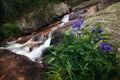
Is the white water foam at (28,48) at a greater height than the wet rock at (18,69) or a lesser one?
greater

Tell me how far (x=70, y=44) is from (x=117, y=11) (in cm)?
437

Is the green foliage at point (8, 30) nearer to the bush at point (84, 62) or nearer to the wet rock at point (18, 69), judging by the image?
the wet rock at point (18, 69)

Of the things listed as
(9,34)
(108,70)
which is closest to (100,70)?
(108,70)

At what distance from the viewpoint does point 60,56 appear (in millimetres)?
4133

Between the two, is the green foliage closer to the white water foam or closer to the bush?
the white water foam

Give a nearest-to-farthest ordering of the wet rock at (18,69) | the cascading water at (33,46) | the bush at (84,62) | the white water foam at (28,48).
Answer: the bush at (84,62) < the wet rock at (18,69) < the white water foam at (28,48) < the cascading water at (33,46)

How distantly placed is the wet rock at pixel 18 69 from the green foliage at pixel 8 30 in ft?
24.8

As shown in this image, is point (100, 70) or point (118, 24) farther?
point (118, 24)

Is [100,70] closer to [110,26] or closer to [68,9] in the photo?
[110,26]

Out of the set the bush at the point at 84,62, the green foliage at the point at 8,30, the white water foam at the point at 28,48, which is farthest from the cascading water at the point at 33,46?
the bush at the point at 84,62

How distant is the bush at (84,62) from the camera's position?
400 cm

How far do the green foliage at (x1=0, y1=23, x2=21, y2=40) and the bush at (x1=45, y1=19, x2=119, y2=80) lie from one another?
8.10 meters

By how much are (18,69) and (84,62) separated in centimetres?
109

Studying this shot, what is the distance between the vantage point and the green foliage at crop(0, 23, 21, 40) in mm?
12105
